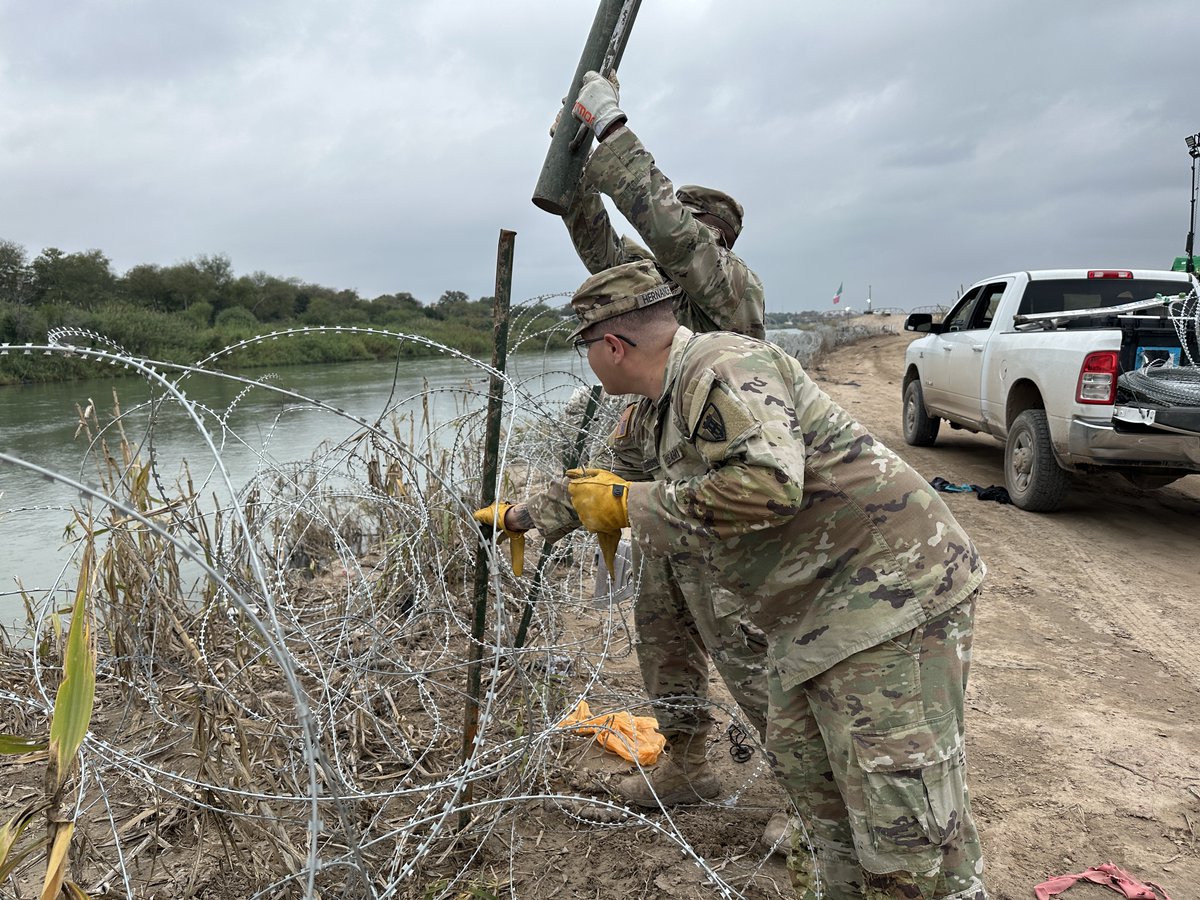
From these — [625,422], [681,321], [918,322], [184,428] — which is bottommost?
[184,428]

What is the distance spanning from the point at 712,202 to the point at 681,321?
0.46m

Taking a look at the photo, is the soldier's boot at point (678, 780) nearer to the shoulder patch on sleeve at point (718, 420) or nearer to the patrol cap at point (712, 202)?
the shoulder patch on sleeve at point (718, 420)

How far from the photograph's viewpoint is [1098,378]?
5.11 metres

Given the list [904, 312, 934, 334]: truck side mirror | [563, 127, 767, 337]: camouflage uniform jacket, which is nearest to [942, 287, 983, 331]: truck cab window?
[904, 312, 934, 334]: truck side mirror

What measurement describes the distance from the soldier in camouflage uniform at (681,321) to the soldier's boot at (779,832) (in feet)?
0.89

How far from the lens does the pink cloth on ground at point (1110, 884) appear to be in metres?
2.19

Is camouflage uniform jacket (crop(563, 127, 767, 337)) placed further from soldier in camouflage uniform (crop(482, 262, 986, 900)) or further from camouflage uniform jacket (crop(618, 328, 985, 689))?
camouflage uniform jacket (crop(618, 328, 985, 689))

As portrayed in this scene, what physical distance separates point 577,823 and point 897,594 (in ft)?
4.62

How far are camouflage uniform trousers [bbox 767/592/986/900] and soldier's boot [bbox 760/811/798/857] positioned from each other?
0.67 metres

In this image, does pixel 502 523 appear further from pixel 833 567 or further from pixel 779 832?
pixel 779 832

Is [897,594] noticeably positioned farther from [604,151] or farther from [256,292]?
[256,292]

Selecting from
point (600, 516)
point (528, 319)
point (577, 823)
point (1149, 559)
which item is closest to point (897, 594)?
point (600, 516)

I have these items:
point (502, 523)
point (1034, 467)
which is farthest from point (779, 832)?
point (1034, 467)

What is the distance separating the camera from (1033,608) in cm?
430
